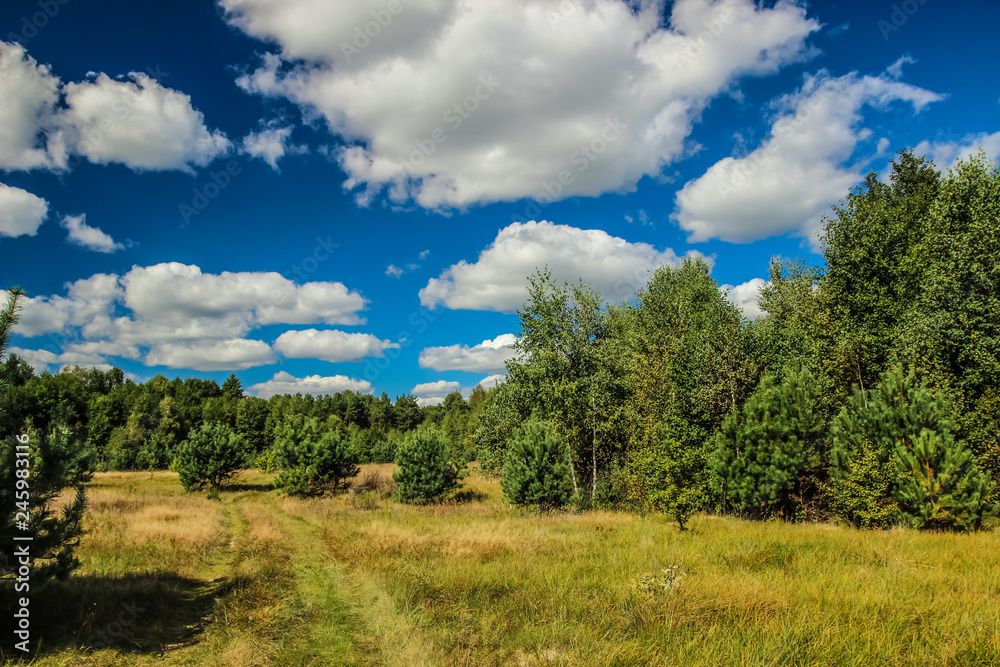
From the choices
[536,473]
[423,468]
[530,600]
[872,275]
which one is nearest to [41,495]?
[530,600]

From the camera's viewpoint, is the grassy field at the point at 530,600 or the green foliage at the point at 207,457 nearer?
the grassy field at the point at 530,600

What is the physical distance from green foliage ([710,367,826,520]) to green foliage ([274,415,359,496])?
22.4 metres

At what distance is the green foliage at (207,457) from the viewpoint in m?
30.3

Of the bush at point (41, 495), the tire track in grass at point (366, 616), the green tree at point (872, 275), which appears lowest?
the tire track in grass at point (366, 616)

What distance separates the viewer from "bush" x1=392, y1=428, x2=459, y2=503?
81.6 ft

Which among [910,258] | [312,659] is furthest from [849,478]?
[312,659]

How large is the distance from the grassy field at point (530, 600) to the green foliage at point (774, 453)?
3.86 m

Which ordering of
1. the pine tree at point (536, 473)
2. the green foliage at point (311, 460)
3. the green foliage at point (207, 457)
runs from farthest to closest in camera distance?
1. the green foliage at point (207, 457)
2. the green foliage at point (311, 460)
3. the pine tree at point (536, 473)

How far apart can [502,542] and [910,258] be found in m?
24.7

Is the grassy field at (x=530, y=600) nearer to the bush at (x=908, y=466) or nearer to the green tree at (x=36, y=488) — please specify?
the green tree at (x=36, y=488)

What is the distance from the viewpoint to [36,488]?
20.7ft

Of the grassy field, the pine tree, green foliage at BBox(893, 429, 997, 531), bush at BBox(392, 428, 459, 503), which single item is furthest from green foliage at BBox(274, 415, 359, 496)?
green foliage at BBox(893, 429, 997, 531)

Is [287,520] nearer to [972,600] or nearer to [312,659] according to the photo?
[312,659]

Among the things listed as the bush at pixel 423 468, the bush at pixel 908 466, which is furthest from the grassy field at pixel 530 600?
the bush at pixel 423 468
